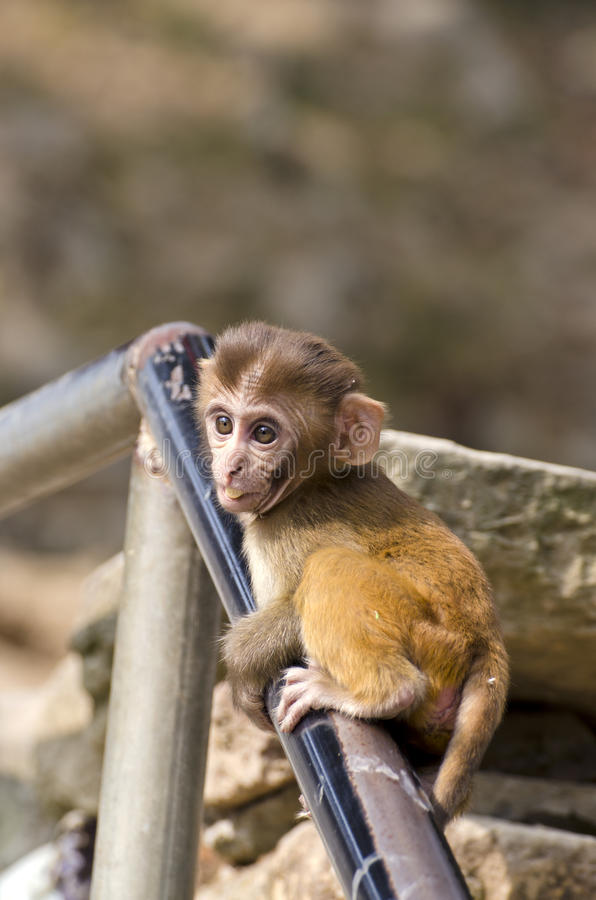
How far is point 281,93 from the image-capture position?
12.3m

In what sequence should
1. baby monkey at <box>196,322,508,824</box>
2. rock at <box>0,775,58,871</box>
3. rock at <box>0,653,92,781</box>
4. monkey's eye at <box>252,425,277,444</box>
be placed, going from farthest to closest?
rock at <box>0,775,58,871</box>, rock at <box>0,653,92,781</box>, monkey's eye at <box>252,425,277,444</box>, baby monkey at <box>196,322,508,824</box>

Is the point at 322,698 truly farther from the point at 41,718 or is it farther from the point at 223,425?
the point at 41,718

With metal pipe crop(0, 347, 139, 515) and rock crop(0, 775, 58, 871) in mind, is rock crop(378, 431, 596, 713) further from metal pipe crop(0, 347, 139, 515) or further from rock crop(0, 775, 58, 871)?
rock crop(0, 775, 58, 871)

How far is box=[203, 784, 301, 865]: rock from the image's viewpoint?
227cm

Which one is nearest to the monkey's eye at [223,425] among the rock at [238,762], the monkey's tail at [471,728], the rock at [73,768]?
the monkey's tail at [471,728]

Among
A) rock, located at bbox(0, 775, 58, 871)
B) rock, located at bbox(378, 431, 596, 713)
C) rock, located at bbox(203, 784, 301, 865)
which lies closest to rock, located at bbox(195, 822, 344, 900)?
rock, located at bbox(203, 784, 301, 865)

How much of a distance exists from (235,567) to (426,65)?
12.7m

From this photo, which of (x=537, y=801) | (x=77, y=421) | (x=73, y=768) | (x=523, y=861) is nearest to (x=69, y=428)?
(x=77, y=421)

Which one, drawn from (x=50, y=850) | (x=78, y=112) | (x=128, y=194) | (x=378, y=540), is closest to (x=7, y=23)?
(x=78, y=112)

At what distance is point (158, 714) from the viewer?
5.17 ft

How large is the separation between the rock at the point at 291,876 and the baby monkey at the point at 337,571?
589 millimetres

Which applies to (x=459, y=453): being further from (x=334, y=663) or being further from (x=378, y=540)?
(x=334, y=663)

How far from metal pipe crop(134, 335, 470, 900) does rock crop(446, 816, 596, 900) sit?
31.1 inches

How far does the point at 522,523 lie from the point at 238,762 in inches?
32.6
